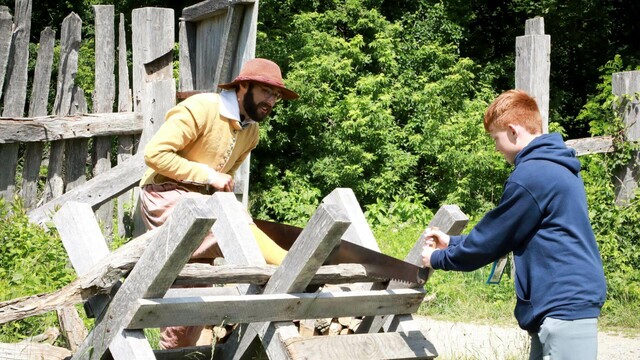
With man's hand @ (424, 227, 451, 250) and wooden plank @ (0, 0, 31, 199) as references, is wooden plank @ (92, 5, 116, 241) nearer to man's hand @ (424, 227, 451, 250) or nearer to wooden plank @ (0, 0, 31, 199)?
wooden plank @ (0, 0, 31, 199)

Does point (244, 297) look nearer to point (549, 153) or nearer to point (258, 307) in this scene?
point (258, 307)

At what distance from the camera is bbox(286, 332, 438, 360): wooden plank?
3.84m

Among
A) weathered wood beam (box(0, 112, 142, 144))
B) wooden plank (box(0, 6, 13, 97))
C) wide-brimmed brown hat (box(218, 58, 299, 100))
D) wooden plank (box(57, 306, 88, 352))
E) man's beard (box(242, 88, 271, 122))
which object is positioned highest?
wooden plank (box(0, 6, 13, 97))

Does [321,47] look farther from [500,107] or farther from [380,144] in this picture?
[500,107]

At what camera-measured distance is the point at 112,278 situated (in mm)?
3773

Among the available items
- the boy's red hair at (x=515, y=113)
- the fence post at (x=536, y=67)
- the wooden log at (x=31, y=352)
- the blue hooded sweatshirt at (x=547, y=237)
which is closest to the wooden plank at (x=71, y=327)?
the wooden log at (x=31, y=352)

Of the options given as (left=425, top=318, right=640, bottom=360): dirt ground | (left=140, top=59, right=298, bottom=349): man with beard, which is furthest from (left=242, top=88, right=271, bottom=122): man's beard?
(left=425, top=318, right=640, bottom=360): dirt ground

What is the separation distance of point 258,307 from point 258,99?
1593mm

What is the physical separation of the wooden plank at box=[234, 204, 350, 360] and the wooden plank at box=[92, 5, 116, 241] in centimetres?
390

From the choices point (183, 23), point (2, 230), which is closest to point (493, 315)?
point (183, 23)

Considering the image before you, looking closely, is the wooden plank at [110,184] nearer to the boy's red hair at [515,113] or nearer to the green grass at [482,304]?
the green grass at [482,304]

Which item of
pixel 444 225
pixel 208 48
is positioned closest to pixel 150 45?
pixel 208 48

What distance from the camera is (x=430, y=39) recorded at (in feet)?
48.7

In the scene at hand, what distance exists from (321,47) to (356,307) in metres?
9.37
